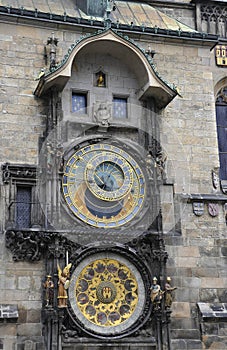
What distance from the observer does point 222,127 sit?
15367mm

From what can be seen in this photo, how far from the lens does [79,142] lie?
13.4 metres

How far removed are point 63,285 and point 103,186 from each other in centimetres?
218

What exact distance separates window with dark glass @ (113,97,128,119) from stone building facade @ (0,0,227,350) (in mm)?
26

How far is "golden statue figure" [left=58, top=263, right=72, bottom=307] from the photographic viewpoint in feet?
39.3

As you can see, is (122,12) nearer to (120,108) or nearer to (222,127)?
(120,108)

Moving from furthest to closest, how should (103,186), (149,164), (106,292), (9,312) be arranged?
(149,164) → (103,186) → (106,292) → (9,312)

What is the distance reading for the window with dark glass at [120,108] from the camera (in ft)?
46.0

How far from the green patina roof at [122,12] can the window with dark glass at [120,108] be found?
67.4 inches

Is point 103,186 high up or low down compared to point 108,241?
up

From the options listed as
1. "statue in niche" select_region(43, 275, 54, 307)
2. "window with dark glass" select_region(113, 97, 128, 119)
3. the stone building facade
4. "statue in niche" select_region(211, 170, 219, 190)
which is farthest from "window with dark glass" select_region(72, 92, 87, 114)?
"statue in niche" select_region(43, 275, 54, 307)

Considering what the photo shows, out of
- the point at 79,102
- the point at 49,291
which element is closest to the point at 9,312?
the point at 49,291

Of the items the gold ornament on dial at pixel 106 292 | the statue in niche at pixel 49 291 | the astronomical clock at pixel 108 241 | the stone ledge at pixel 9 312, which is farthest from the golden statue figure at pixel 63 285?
the stone ledge at pixel 9 312

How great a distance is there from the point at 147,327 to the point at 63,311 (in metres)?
1.63

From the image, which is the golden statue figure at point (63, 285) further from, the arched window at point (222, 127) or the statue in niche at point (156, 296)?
the arched window at point (222, 127)
